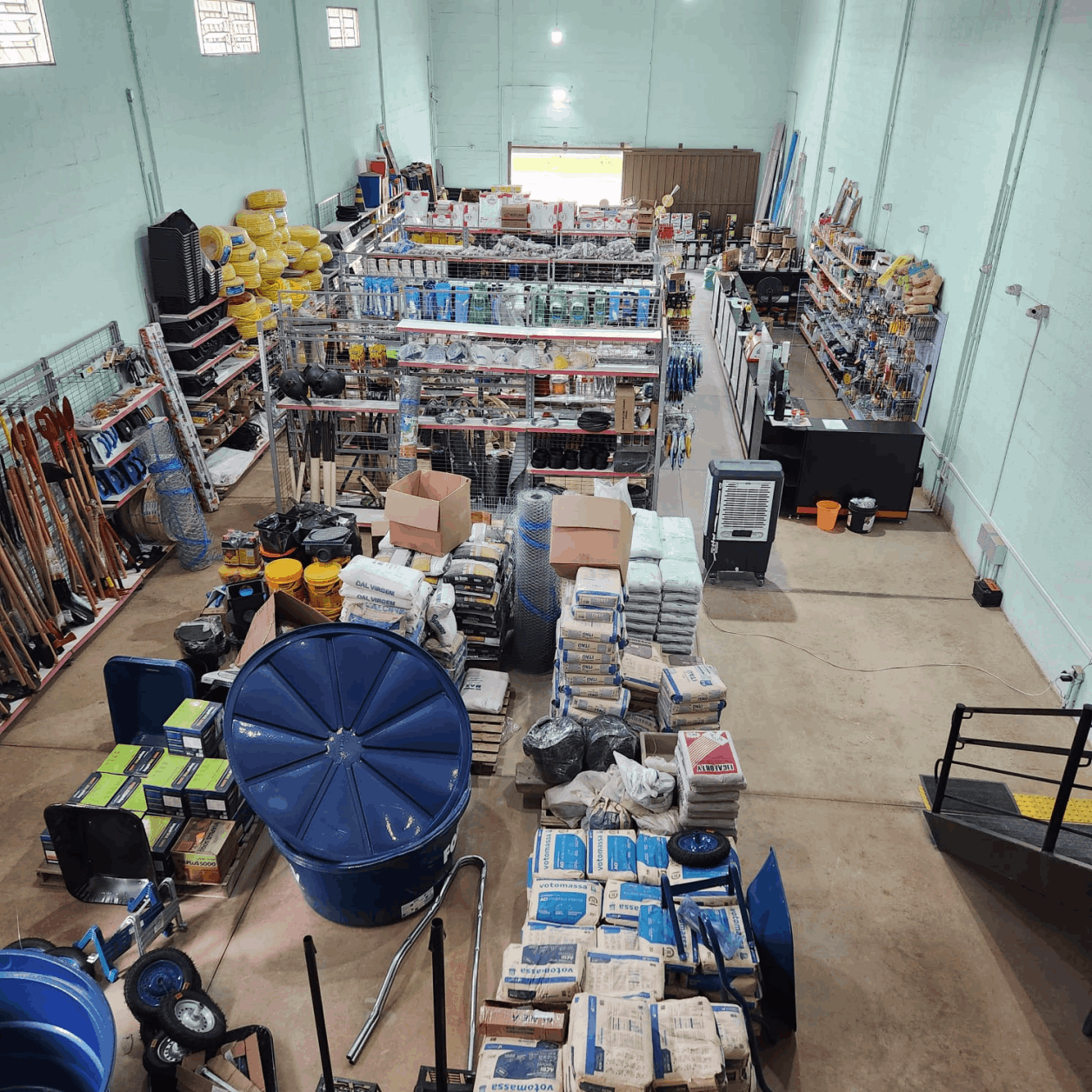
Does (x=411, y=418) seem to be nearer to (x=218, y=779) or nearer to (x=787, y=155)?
(x=218, y=779)

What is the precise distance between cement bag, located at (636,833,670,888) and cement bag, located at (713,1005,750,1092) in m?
0.77

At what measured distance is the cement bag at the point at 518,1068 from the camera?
10.8 feet

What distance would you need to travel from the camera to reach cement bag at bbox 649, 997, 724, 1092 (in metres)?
3.24

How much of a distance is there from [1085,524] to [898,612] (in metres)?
1.77

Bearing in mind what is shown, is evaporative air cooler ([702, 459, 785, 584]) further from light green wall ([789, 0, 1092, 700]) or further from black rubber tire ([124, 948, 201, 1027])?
black rubber tire ([124, 948, 201, 1027])

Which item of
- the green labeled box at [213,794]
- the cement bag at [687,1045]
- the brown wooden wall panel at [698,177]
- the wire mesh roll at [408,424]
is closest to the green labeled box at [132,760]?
the green labeled box at [213,794]

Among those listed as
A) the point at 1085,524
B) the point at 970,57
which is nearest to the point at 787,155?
the point at 970,57

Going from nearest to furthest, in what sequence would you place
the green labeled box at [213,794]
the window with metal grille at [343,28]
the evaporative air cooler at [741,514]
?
the green labeled box at [213,794]
the evaporative air cooler at [741,514]
the window with metal grille at [343,28]

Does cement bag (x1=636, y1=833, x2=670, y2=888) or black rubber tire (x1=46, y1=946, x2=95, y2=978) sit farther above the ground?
cement bag (x1=636, y1=833, x2=670, y2=888)

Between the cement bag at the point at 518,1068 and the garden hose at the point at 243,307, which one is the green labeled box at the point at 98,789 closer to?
the cement bag at the point at 518,1068

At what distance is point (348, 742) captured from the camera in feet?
14.7

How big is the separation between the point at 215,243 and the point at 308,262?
239 cm

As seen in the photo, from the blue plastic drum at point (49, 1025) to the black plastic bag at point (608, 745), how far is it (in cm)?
299

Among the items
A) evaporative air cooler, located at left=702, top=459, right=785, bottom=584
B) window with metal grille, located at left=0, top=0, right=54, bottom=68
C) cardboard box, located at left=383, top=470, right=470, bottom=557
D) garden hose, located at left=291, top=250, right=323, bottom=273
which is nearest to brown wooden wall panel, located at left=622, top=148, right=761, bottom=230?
garden hose, located at left=291, top=250, right=323, bottom=273
